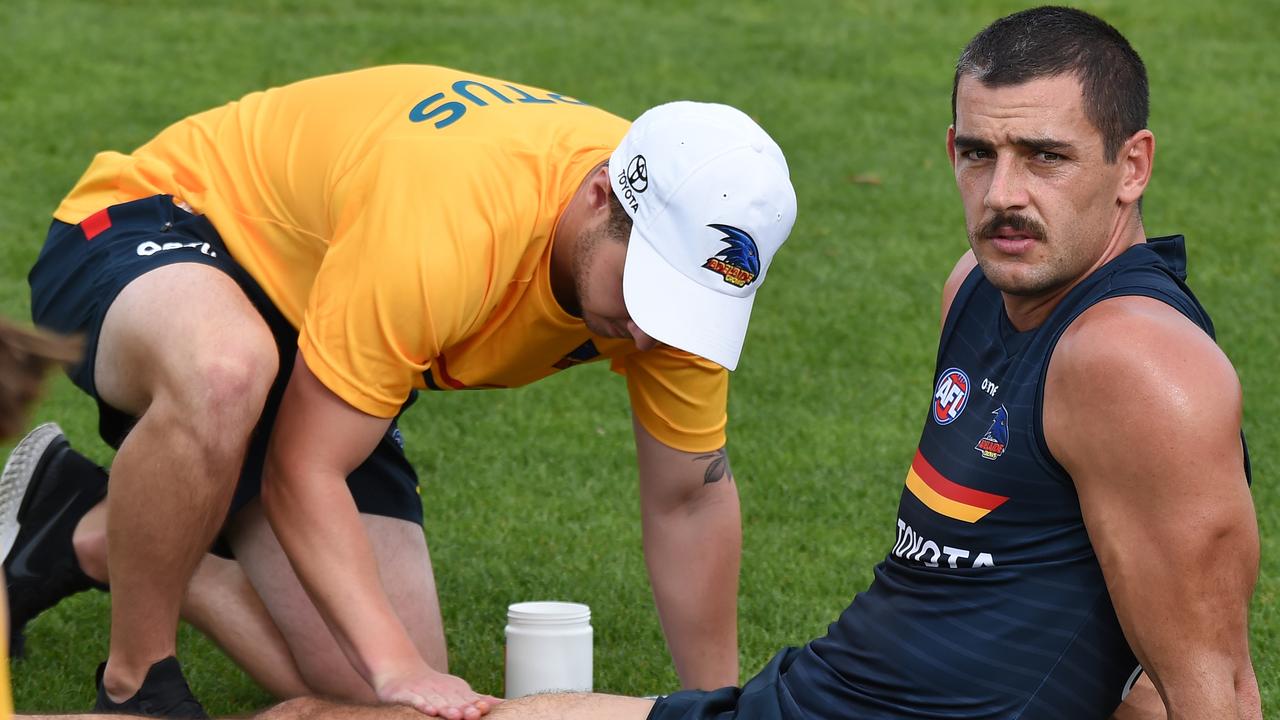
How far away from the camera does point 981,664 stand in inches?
108

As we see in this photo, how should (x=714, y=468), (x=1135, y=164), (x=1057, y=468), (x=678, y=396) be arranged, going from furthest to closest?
1. (x=714, y=468)
2. (x=678, y=396)
3. (x=1135, y=164)
4. (x=1057, y=468)

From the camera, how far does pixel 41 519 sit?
414 cm

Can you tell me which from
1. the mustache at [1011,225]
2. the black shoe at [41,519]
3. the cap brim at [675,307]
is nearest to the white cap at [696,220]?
the cap brim at [675,307]

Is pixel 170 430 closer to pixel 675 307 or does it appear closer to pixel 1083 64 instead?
pixel 675 307

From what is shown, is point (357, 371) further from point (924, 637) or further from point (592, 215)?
point (924, 637)

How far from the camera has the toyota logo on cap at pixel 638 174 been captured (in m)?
3.26

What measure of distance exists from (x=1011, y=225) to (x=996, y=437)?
348mm

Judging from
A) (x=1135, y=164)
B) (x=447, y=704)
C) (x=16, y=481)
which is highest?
(x=1135, y=164)

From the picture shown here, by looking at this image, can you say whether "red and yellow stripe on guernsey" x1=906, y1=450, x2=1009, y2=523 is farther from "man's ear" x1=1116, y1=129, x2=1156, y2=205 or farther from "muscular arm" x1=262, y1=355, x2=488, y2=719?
"muscular arm" x1=262, y1=355, x2=488, y2=719

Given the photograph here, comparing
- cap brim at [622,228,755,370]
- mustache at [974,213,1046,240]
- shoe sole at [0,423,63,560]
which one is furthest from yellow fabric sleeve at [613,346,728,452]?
shoe sole at [0,423,63,560]

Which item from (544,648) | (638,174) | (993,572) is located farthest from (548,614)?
(993,572)

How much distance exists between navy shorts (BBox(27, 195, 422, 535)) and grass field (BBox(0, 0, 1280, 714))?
594mm

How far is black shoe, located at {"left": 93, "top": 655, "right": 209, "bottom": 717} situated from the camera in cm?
359

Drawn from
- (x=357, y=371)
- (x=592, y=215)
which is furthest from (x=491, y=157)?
(x=357, y=371)
